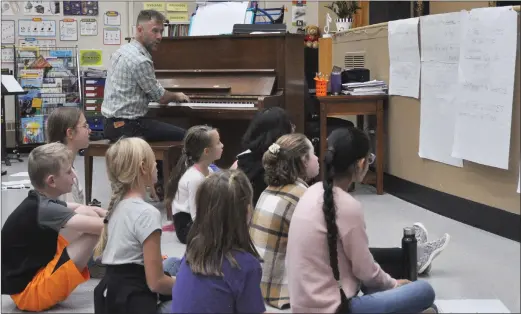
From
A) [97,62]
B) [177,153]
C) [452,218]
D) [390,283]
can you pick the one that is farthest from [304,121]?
[97,62]

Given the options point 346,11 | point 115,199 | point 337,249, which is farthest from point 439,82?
point 346,11

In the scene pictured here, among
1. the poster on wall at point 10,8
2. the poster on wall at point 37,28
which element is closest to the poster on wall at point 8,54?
the poster on wall at point 37,28

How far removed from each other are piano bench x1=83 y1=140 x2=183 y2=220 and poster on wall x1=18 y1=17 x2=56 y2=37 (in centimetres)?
341

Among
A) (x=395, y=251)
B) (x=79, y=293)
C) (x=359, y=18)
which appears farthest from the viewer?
(x=359, y=18)

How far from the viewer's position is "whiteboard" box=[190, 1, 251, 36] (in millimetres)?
4516

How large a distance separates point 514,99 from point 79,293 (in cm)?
173

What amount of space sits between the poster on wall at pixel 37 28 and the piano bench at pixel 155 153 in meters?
3.41

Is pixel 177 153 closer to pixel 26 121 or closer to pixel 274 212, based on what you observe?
pixel 274 212

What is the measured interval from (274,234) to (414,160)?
1.78 m

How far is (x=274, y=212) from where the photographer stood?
237 centimetres

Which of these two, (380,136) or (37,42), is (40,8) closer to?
(37,42)

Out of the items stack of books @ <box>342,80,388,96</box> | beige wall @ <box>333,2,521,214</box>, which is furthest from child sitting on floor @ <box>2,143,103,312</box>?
stack of books @ <box>342,80,388,96</box>

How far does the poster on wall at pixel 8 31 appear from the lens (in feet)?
22.8

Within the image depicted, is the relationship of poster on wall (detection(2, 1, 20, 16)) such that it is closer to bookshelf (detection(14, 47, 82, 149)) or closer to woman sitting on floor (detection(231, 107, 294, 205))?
bookshelf (detection(14, 47, 82, 149))
